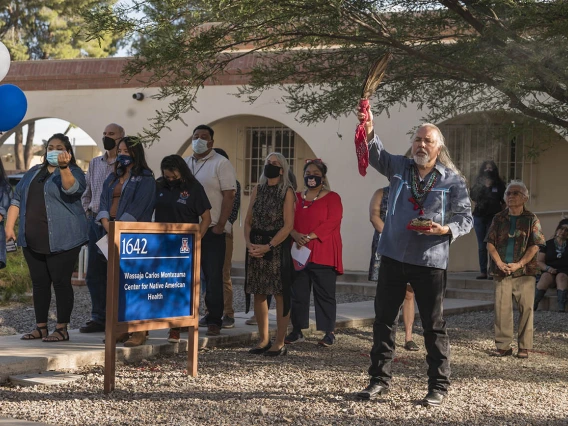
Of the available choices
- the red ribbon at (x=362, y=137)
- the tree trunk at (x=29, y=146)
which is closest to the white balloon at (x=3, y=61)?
the red ribbon at (x=362, y=137)

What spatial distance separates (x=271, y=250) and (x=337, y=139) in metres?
8.21

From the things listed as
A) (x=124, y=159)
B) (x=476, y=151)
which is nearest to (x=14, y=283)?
(x=124, y=159)

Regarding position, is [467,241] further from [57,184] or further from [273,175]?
[57,184]

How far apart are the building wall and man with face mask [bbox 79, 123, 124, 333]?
7.26m

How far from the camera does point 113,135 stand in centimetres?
802

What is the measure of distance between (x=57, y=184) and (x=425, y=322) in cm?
354

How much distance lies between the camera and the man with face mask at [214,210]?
27.0ft

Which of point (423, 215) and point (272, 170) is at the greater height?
point (272, 170)

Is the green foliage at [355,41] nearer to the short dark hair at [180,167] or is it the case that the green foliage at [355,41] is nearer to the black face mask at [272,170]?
the short dark hair at [180,167]

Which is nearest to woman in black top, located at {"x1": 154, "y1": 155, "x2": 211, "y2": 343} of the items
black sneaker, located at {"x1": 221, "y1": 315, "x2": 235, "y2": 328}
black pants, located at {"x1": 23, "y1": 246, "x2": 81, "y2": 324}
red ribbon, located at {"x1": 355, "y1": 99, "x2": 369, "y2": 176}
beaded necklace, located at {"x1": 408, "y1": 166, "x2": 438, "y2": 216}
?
black pants, located at {"x1": 23, "y1": 246, "x2": 81, "y2": 324}

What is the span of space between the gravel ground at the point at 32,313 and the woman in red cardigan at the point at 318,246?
261 cm

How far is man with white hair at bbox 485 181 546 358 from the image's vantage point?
28.1ft

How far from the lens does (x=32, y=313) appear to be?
10727mm

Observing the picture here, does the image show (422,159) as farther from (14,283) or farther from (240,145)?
(240,145)
